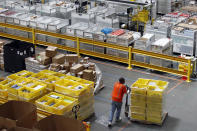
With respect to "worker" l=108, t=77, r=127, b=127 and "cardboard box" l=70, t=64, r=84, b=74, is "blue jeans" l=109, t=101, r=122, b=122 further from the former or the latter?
"cardboard box" l=70, t=64, r=84, b=74

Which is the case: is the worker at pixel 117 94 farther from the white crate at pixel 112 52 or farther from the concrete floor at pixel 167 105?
the white crate at pixel 112 52

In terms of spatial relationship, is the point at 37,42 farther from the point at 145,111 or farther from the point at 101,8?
the point at 145,111

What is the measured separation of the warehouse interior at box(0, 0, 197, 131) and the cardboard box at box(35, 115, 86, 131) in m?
0.03

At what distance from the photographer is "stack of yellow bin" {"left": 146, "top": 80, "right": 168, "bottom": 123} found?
1223cm

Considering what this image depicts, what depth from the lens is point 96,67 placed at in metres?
16.1

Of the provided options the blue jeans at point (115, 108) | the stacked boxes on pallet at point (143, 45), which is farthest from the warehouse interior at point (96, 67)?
the blue jeans at point (115, 108)

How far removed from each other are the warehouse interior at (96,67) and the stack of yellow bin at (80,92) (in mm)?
35

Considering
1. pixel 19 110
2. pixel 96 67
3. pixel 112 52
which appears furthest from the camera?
pixel 112 52

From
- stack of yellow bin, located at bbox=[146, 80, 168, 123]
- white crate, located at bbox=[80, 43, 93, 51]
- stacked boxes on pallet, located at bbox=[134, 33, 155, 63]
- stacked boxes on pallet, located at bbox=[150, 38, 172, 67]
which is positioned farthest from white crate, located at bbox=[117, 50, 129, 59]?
stack of yellow bin, located at bbox=[146, 80, 168, 123]

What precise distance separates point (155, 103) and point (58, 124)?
3876 millimetres

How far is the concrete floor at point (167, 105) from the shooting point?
12.6m

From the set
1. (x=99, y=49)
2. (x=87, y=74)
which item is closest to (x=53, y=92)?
(x=87, y=74)

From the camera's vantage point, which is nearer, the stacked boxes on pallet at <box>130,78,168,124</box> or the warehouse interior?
the warehouse interior

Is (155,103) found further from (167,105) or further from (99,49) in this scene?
(99,49)
